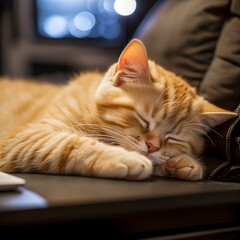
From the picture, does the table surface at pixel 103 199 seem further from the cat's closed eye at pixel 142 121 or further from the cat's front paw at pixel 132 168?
the cat's closed eye at pixel 142 121

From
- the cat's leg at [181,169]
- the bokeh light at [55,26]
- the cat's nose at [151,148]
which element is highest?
the bokeh light at [55,26]

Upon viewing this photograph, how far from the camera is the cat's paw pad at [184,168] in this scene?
105 cm

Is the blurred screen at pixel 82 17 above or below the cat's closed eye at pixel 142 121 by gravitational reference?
above

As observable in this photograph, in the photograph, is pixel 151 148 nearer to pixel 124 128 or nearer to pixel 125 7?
pixel 124 128

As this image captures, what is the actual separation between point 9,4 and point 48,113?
281 cm

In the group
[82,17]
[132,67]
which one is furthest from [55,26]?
[132,67]

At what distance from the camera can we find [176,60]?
1583mm

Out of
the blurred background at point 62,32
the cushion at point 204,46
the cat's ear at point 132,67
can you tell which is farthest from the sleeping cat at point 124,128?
the blurred background at point 62,32

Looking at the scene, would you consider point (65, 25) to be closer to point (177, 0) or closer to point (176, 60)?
point (177, 0)

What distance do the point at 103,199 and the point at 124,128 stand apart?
449mm

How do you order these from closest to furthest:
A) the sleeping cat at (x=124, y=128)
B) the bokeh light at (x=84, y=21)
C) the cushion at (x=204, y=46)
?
1. the sleeping cat at (x=124, y=128)
2. the cushion at (x=204, y=46)
3. the bokeh light at (x=84, y=21)

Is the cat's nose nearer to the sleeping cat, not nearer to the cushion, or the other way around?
the sleeping cat

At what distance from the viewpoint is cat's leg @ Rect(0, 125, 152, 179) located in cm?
91

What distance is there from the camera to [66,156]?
1000 millimetres
